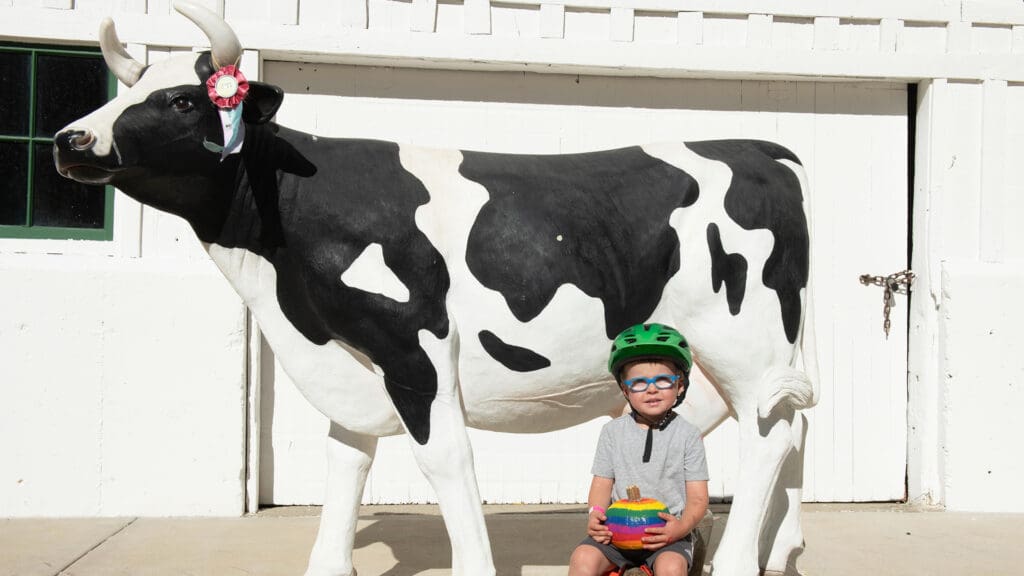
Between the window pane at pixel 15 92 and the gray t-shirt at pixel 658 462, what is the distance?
410 centimetres

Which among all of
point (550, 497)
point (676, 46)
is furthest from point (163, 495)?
point (676, 46)

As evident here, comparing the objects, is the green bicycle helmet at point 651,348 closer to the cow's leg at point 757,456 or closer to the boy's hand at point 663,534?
the boy's hand at point 663,534

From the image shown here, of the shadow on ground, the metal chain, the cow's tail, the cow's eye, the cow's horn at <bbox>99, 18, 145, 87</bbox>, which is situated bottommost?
the shadow on ground

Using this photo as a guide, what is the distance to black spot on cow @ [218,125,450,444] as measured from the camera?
362 centimetres

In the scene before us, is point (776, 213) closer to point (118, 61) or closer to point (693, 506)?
point (693, 506)

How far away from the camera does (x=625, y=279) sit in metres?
3.81

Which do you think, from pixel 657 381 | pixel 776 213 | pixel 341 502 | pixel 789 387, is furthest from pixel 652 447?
pixel 341 502

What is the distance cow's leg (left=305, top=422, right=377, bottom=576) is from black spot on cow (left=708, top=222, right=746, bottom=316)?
1417 mm

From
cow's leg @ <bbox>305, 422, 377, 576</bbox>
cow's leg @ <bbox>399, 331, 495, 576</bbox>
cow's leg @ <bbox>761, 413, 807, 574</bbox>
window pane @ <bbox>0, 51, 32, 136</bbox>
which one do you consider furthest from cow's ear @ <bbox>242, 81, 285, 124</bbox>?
window pane @ <bbox>0, 51, 32, 136</bbox>

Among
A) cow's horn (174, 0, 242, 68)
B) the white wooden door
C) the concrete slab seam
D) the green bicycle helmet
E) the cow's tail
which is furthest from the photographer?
the white wooden door

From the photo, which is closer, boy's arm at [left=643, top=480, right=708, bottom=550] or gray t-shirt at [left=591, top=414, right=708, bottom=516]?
boy's arm at [left=643, top=480, right=708, bottom=550]

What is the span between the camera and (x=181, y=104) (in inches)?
139

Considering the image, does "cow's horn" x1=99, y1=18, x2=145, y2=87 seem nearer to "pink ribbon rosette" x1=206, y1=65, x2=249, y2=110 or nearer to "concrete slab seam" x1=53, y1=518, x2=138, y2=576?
"pink ribbon rosette" x1=206, y1=65, x2=249, y2=110

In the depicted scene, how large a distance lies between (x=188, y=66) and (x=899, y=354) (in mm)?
4264
